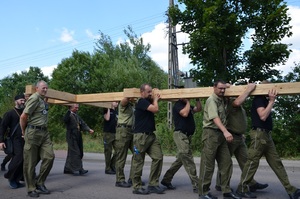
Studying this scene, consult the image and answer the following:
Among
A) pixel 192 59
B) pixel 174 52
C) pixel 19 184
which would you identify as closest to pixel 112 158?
pixel 19 184

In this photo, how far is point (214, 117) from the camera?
606 cm

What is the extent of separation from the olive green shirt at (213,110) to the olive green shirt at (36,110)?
3.06 metres

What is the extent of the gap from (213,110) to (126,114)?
104 inches

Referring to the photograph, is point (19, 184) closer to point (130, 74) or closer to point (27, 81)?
point (130, 74)

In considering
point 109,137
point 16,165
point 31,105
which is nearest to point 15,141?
point 16,165

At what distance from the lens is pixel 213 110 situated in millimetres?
6121

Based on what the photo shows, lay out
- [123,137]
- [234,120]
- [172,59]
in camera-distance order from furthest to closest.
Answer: [172,59] < [123,137] < [234,120]

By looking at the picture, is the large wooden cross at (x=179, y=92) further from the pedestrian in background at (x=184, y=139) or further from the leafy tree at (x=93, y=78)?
the leafy tree at (x=93, y=78)

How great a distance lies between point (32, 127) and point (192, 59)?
336 inches

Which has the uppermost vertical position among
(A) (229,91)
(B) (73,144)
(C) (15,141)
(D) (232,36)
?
(D) (232,36)

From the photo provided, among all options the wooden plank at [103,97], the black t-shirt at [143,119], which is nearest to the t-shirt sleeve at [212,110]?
the black t-shirt at [143,119]

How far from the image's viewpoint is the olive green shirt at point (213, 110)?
6.13m

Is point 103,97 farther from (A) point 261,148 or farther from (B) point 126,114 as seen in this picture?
(A) point 261,148

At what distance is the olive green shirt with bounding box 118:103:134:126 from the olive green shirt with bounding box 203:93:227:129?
229 cm
